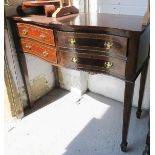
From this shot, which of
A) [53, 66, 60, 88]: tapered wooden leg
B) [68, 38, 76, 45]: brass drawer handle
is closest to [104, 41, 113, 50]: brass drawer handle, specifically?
[68, 38, 76, 45]: brass drawer handle

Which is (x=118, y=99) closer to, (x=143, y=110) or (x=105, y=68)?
(x=143, y=110)

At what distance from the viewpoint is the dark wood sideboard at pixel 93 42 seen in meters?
1.19

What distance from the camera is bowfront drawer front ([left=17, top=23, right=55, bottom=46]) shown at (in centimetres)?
142

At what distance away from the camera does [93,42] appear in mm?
1268

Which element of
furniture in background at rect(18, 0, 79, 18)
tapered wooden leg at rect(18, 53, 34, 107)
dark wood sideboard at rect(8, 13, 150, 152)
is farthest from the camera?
tapered wooden leg at rect(18, 53, 34, 107)

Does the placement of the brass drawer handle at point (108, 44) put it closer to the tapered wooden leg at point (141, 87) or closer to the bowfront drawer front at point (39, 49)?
the bowfront drawer front at point (39, 49)

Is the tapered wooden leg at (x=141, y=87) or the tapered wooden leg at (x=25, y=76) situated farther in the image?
the tapered wooden leg at (x=25, y=76)

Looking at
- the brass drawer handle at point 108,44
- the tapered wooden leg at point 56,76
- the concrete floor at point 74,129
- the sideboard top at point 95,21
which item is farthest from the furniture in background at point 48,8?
the concrete floor at point 74,129

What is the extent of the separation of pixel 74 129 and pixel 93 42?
32.2 inches

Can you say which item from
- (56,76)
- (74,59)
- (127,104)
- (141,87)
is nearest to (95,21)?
(74,59)

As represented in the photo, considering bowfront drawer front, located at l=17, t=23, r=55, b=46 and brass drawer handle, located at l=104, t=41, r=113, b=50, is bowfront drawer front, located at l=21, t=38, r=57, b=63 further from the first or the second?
brass drawer handle, located at l=104, t=41, r=113, b=50

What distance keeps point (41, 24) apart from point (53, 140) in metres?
0.88

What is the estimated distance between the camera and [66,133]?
173 centimetres

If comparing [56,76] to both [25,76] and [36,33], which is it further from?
[36,33]
